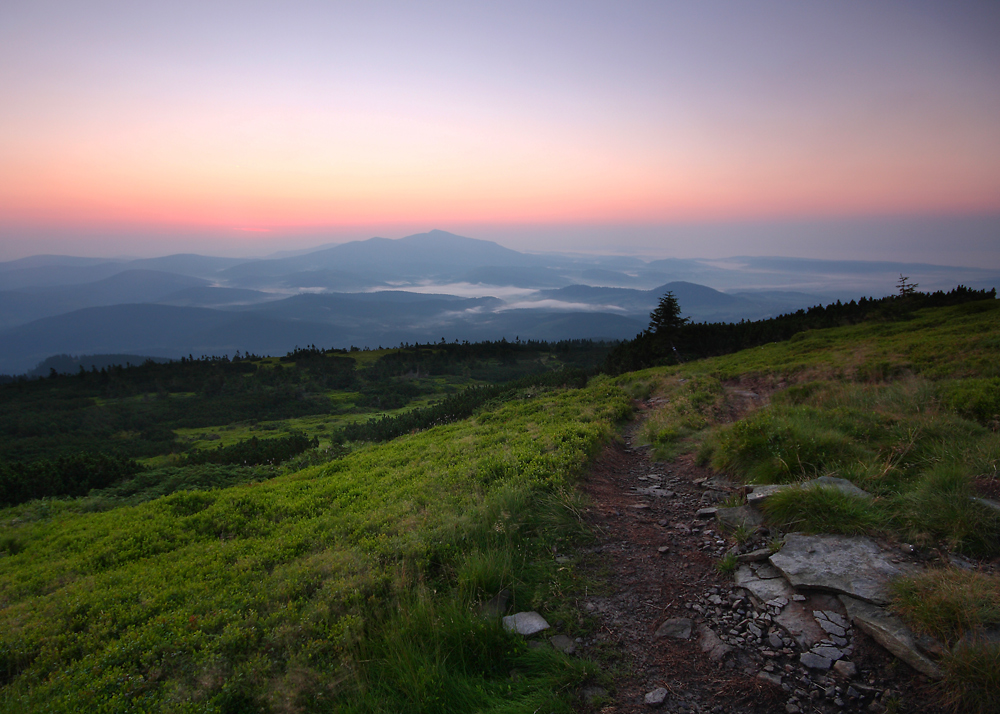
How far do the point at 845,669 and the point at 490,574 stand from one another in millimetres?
3728

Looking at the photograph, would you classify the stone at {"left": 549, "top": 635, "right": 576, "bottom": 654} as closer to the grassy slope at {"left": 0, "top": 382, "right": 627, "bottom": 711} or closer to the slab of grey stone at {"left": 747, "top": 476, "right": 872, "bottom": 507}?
the grassy slope at {"left": 0, "top": 382, "right": 627, "bottom": 711}

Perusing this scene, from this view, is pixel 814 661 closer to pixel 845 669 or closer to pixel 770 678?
pixel 845 669

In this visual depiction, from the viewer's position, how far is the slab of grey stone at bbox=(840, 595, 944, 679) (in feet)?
11.9

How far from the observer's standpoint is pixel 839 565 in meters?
4.89

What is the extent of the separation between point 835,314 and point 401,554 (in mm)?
48536

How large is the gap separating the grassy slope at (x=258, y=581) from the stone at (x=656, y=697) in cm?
99

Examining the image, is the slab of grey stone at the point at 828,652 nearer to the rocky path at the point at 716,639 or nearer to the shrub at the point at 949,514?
the rocky path at the point at 716,639

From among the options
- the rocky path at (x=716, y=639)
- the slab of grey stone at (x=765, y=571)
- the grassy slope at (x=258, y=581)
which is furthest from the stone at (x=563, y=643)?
the slab of grey stone at (x=765, y=571)

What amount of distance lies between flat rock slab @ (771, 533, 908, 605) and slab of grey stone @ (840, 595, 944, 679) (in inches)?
4.5

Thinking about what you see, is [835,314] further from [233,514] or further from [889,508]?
[233,514]

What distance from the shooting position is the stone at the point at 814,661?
3941mm

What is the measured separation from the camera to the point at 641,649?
4.60 m

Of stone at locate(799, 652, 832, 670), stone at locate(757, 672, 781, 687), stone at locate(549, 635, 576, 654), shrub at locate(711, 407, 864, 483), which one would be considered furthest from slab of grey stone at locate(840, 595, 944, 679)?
shrub at locate(711, 407, 864, 483)

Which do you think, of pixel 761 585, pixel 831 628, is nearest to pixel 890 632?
pixel 831 628
